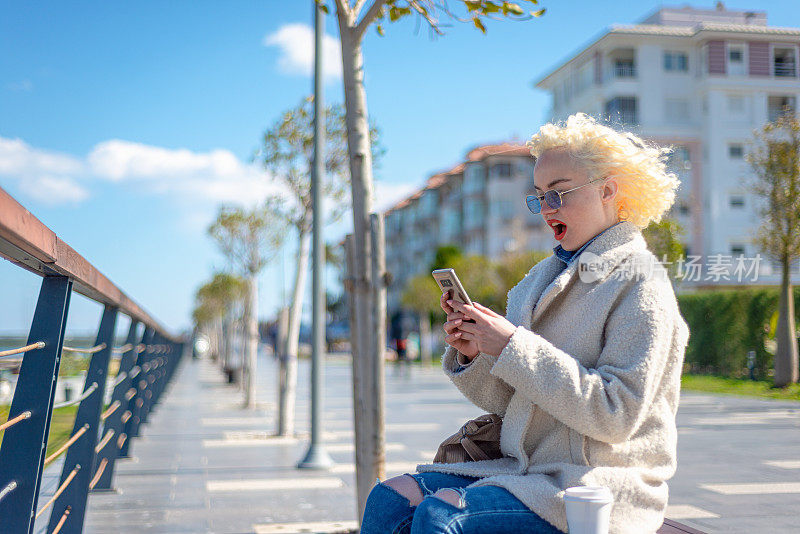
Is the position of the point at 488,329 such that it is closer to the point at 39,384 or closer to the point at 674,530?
the point at 674,530

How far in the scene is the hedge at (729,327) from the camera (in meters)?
3.87

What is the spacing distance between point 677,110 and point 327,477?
3970 mm

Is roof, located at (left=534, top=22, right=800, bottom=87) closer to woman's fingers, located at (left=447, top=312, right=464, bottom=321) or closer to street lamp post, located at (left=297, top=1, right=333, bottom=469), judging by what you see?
woman's fingers, located at (left=447, top=312, right=464, bottom=321)

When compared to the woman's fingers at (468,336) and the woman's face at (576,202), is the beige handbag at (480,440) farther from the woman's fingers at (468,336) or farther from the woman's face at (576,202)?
the woman's face at (576,202)

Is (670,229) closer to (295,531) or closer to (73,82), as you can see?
(295,531)

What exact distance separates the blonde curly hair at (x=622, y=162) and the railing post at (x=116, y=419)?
4.62 m

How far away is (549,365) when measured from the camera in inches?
79.7

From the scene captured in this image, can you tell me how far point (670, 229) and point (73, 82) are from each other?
17.9ft

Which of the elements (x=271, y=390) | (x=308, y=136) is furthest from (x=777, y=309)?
(x=271, y=390)

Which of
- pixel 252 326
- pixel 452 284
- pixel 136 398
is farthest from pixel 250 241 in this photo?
pixel 452 284

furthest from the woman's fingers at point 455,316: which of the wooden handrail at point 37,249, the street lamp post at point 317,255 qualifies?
the street lamp post at point 317,255

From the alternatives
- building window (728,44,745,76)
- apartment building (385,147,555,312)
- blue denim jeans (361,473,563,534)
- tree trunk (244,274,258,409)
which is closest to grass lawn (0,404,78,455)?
blue denim jeans (361,473,563,534)

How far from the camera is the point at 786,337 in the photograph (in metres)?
3.74

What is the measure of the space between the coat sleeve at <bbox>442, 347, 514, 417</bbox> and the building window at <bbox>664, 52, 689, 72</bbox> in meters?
3.56
